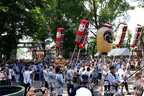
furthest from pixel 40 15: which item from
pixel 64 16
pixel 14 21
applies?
pixel 14 21

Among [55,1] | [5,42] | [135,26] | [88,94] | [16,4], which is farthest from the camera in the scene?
[55,1]

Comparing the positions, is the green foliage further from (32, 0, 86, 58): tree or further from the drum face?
the drum face

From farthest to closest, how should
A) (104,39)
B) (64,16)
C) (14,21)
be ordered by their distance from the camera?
(64,16) → (14,21) → (104,39)

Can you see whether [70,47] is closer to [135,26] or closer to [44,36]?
[44,36]

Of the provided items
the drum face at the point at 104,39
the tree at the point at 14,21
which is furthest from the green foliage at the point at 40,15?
the drum face at the point at 104,39

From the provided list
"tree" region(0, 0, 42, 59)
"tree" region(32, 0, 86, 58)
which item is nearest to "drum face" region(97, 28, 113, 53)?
"tree" region(0, 0, 42, 59)

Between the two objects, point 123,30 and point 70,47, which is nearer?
point 123,30

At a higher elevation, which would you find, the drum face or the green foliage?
the green foliage

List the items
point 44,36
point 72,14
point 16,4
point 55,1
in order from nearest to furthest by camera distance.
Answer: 1. point 16,4
2. point 72,14
3. point 55,1
4. point 44,36

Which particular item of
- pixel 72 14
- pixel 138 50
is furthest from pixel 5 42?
pixel 138 50

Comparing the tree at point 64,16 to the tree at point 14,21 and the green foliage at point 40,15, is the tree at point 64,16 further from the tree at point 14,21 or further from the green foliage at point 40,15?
the tree at point 14,21

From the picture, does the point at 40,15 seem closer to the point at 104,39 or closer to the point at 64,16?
the point at 64,16

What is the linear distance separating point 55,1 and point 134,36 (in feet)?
58.6

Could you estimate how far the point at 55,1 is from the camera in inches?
1008
